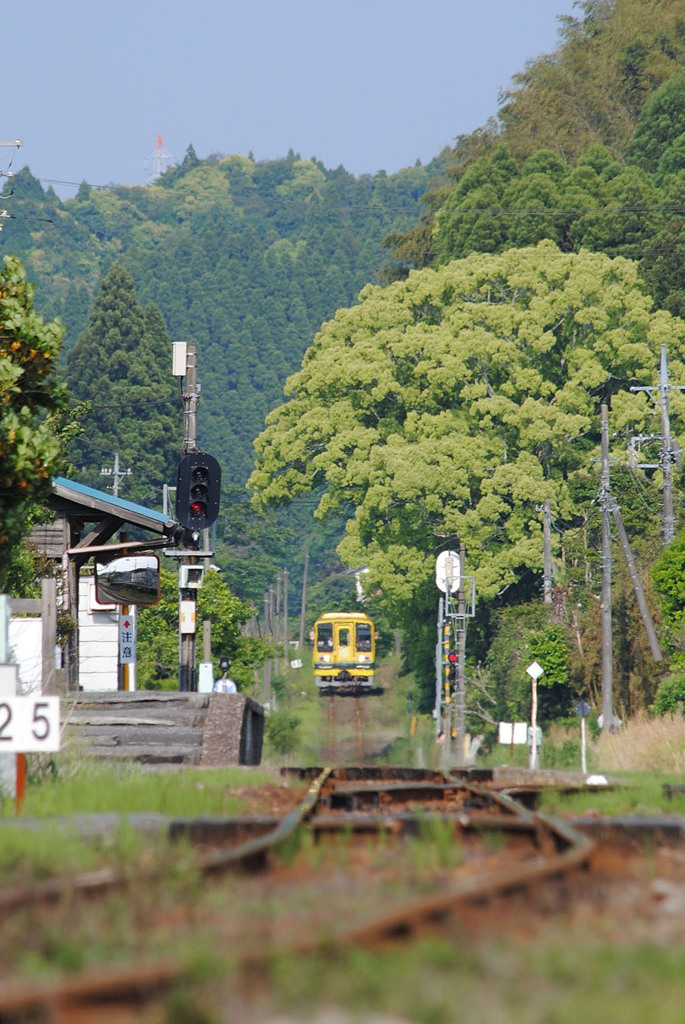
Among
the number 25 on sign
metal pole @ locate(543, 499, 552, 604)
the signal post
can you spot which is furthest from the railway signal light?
metal pole @ locate(543, 499, 552, 604)

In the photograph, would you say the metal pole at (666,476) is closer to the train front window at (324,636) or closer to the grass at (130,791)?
the train front window at (324,636)

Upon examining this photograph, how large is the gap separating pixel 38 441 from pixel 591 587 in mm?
35497

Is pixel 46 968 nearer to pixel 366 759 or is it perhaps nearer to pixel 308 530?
pixel 366 759

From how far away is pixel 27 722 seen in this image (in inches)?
379

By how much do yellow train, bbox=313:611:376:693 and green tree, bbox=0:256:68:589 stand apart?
44550 mm

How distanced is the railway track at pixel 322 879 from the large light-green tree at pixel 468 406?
39574mm

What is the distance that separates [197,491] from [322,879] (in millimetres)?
16216

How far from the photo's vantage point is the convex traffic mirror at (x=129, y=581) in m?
26.0

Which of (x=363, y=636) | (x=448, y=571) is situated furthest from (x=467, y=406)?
(x=363, y=636)

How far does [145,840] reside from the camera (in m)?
7.41

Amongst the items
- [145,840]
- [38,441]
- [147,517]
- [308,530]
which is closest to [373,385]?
[147,517]

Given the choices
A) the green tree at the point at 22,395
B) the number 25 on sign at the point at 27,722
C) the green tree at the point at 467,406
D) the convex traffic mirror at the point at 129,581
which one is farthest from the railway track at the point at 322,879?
the green tree at the point at 467,406

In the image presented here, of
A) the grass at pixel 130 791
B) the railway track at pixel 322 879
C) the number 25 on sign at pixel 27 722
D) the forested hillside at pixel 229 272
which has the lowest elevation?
the grass at pixel 130 791

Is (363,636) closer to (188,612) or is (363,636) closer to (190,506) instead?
(188,612)
